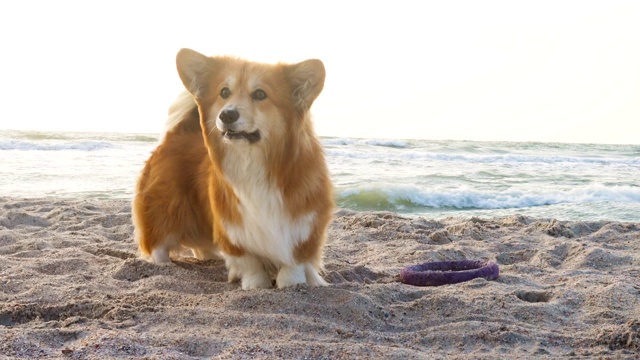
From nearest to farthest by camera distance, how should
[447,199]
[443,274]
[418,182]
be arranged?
[443,274]
[447,199]
[418,182]

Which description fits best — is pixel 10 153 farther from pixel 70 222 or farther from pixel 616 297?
pixel 616 297

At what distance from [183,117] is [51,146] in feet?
45.4

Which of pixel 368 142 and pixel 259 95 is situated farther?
pixel 368 142

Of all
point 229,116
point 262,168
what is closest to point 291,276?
point 262,168

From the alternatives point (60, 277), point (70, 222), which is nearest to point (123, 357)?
point (60, 277)

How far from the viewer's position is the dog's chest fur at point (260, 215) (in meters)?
3.07

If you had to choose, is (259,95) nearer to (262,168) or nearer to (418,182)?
(262,168)

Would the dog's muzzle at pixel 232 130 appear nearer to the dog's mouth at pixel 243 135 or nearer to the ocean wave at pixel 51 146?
the dog's mouth at pixel 243 135

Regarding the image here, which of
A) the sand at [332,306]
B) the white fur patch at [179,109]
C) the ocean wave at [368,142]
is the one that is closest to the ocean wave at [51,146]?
the ocean wave at [368,142]

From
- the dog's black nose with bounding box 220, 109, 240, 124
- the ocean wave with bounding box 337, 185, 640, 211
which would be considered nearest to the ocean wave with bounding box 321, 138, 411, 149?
the ocean wave with bounding box 337, 185, 640, 211

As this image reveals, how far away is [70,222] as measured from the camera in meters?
5.23

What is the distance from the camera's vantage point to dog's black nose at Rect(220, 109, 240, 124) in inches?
112

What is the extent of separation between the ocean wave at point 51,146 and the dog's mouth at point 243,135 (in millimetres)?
14542

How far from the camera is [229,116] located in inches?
112
